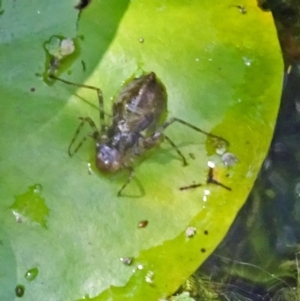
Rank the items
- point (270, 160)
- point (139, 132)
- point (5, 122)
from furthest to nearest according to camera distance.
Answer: point (270, 160) → point (139, 132) → point (5, 122)

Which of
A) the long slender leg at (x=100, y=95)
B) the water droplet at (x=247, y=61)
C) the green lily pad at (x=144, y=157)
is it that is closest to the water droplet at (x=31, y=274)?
the green lily pad at (x=144, y=157)

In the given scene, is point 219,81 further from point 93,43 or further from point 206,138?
point 93,43

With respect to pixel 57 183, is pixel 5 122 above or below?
above

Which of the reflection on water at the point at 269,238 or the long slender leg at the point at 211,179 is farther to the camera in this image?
the reflection on water at the point at 269,238

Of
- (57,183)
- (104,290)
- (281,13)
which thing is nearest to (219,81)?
(281,13)

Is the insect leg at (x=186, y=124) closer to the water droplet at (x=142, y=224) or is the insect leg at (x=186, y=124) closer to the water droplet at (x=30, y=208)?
the water droplet at (x=142, y=224)

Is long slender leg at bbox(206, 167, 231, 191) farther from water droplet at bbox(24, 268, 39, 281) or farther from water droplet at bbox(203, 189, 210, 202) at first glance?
water droplet at bbox(24, 268, 39, 281)

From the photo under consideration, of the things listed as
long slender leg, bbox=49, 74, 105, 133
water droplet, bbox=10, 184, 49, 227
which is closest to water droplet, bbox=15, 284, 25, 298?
water droplet, bbox=10, 184, 49, 227
